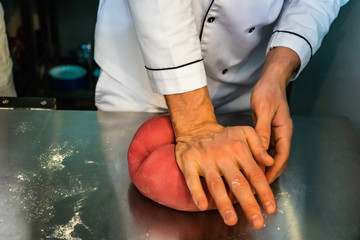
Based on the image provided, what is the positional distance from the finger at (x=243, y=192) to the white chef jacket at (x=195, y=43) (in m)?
0.24

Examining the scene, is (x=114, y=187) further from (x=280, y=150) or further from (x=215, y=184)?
(x=280, y=150)

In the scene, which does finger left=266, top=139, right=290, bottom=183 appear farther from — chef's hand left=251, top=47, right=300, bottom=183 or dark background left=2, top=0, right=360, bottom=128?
dark background left=2, top=0, right=360, bottom=128

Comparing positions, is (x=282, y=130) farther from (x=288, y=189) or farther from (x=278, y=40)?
(x=278, y=40)

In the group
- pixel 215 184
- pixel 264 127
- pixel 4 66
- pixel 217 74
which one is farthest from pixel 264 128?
pixel 4 66

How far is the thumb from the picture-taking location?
0.91 m

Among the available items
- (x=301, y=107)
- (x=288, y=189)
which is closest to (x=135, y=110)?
(x=288, y=189)

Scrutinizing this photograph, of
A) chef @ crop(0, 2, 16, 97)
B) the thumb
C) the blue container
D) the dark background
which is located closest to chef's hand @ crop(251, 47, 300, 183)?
the thumb

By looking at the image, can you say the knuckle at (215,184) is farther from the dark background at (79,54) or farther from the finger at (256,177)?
the dark background at (79,54)

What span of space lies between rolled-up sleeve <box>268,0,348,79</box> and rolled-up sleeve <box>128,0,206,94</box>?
1.04ft

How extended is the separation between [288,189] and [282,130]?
0.15 meters

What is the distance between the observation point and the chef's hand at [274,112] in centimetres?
91

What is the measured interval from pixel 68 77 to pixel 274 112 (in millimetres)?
1987

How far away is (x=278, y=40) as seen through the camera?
110 centimetres

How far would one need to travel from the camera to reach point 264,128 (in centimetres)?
92
